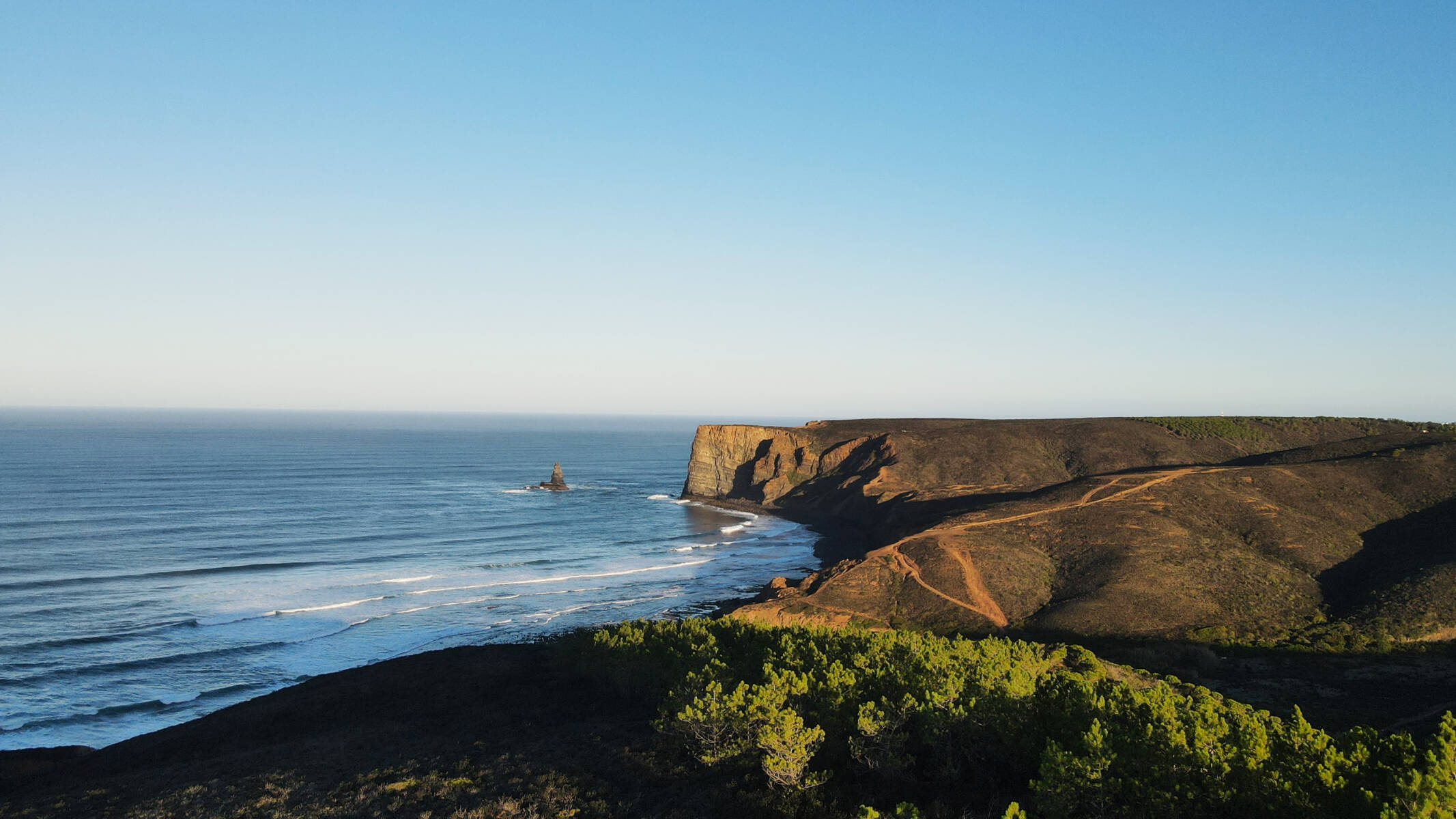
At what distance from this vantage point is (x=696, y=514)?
321ft

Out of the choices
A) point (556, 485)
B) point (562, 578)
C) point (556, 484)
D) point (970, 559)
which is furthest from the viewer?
point (556, 484)

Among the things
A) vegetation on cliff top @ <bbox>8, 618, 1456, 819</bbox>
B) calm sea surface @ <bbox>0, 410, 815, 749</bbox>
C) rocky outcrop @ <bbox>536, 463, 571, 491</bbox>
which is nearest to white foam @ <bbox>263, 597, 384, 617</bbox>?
calm sea surface @ <bbox>0, 410, 815, 749</bbox>

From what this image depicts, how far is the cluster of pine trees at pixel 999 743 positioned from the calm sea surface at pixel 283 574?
25.4 m

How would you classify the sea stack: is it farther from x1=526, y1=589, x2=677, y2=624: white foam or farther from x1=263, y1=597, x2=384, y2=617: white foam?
x1=526, y1=589, x2=677, y2=624: white foam

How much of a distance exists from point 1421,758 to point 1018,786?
729cm

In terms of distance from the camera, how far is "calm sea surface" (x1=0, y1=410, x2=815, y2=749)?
3838cm

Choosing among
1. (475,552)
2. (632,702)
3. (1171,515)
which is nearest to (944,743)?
(632,702)

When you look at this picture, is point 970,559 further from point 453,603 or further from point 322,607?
point 322,607

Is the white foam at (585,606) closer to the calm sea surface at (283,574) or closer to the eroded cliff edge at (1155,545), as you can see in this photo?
the calm sea surface at (283,574)

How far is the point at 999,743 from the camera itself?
61.7 ft

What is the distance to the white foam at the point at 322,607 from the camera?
49.5 metres

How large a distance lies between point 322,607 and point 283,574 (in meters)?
10.7

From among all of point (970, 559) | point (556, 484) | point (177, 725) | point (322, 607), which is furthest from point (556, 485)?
point (177, 725)

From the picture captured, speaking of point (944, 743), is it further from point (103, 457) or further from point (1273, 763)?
point (103, 457)
